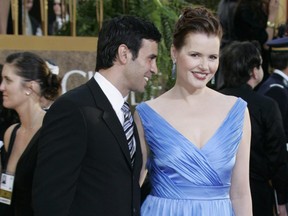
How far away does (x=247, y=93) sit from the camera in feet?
18.4

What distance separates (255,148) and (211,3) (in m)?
2.75

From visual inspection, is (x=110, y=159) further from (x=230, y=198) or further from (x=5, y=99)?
(x=5, y=99)

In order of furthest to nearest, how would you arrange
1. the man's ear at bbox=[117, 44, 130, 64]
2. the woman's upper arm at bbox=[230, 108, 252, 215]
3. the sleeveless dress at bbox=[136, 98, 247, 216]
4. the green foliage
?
the green foliage, the woman's upper arm at bbox=[230, 108, 252, 215], the sleeveless dress at bbox=[136, 98, 247, 216], the man's ear at bbox=[117, 44, 130, 64]

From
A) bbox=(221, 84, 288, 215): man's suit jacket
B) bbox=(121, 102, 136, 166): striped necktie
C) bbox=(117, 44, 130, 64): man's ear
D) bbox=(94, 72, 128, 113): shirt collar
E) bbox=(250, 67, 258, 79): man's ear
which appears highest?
bbox=(117, 44, 130, 64): man's ear

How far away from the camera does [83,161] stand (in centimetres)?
339

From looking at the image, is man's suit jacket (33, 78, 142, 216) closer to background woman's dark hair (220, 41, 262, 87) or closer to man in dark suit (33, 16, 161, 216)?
man in dark suit (33, 16, 161, 216)

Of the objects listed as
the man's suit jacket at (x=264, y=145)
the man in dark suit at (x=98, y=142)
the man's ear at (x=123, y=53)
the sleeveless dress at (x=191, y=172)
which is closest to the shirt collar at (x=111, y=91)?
the man in dark suit at (x=98, y=142)

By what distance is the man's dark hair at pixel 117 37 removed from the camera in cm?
358

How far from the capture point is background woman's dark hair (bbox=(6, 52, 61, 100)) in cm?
472

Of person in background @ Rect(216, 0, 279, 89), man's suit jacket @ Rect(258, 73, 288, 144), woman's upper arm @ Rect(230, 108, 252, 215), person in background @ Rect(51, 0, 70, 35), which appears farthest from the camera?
person in background @ Rect(216, 0, 279, 89)

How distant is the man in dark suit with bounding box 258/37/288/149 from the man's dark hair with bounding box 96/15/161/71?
289cm

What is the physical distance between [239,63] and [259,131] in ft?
1.87

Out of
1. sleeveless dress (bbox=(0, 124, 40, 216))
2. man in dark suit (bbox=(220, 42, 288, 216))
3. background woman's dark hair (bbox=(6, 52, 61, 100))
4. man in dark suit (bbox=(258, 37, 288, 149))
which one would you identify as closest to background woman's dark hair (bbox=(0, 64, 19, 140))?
background woman's dark hair (bbox=(6, 52, 61, 100))

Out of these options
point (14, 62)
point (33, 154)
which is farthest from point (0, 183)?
point (14, 62)
